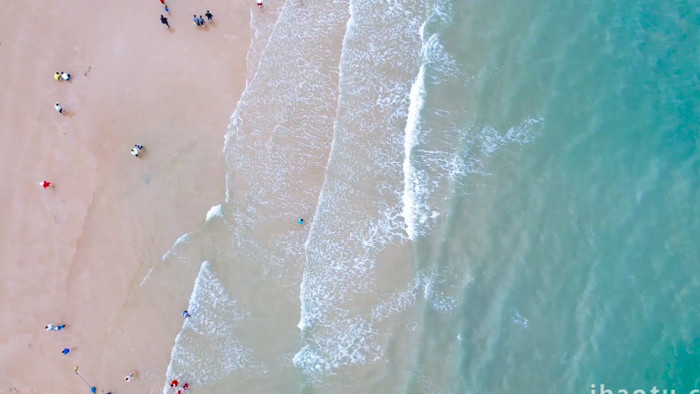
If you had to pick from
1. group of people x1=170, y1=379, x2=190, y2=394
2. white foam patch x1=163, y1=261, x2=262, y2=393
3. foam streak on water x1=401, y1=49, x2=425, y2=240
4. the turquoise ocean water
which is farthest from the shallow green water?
group of people x1=170, y1=379, x2=190, y2=394

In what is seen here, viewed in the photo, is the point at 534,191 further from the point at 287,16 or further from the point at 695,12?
the point at 287,16

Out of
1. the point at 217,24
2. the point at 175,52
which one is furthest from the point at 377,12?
the point at 175,52

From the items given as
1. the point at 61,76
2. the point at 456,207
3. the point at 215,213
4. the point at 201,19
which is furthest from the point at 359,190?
the point at 61,76

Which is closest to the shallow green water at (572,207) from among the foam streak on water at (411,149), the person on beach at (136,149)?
the foam streak on water at (411,149)

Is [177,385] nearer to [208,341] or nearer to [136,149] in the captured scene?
[208,341]

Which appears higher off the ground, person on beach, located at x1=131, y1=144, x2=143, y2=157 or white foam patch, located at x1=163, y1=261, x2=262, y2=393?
person on beach, located at x1=131, y1=144, x2=143, y2=157

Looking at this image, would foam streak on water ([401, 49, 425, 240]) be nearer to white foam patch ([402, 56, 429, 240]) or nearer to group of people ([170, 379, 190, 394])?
white foam patch ([402, 56, 429, 240])
